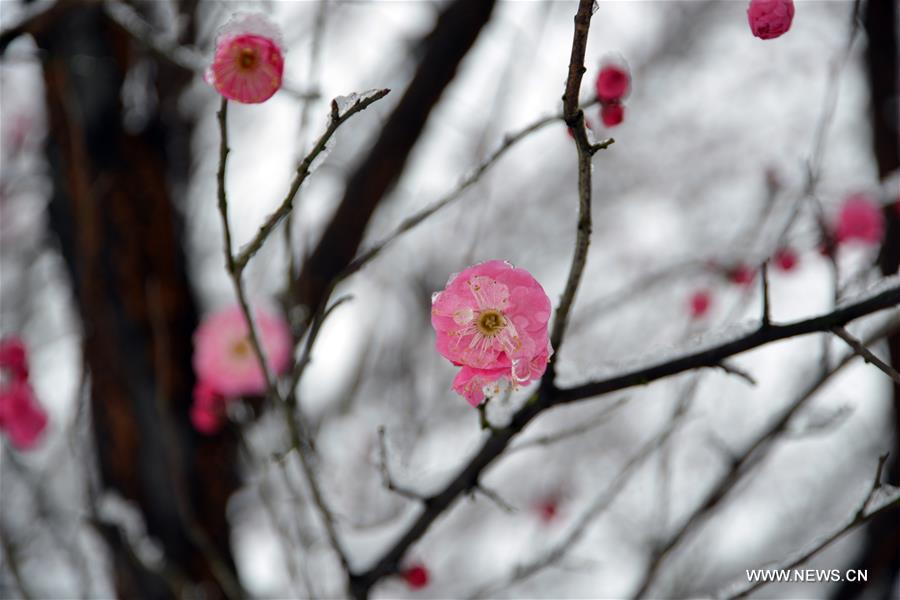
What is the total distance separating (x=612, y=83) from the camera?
47.1 inches

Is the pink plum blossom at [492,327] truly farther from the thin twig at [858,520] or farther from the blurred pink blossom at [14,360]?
the blurred pink blossom at [14,360]

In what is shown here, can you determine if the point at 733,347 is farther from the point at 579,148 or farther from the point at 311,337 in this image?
the point at 311,337

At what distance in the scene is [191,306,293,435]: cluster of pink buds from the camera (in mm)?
1971

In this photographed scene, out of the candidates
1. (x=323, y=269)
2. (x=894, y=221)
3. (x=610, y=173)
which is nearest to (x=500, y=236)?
(x=610, y=173)

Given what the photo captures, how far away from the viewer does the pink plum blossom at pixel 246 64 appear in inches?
37.1

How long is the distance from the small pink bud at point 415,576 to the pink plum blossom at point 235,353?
2.22 ft

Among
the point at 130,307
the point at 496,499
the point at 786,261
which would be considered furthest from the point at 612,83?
the point at 130,307

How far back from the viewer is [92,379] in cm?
235

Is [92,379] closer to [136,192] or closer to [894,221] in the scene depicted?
[136,192]

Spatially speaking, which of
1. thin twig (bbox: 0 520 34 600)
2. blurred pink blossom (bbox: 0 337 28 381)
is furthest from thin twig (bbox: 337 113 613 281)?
blurred pink blossom (bbox: 0 337 28 381)

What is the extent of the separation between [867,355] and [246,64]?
816 mm

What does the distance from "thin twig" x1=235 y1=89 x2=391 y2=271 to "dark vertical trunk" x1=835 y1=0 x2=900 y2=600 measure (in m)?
1.80

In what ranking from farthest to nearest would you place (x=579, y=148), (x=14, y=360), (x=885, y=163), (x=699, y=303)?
(x=885, y=163) → (x=699, y=303) → (x=14, y=360) → (x=579, y=148)

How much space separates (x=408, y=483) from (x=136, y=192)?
169cm
